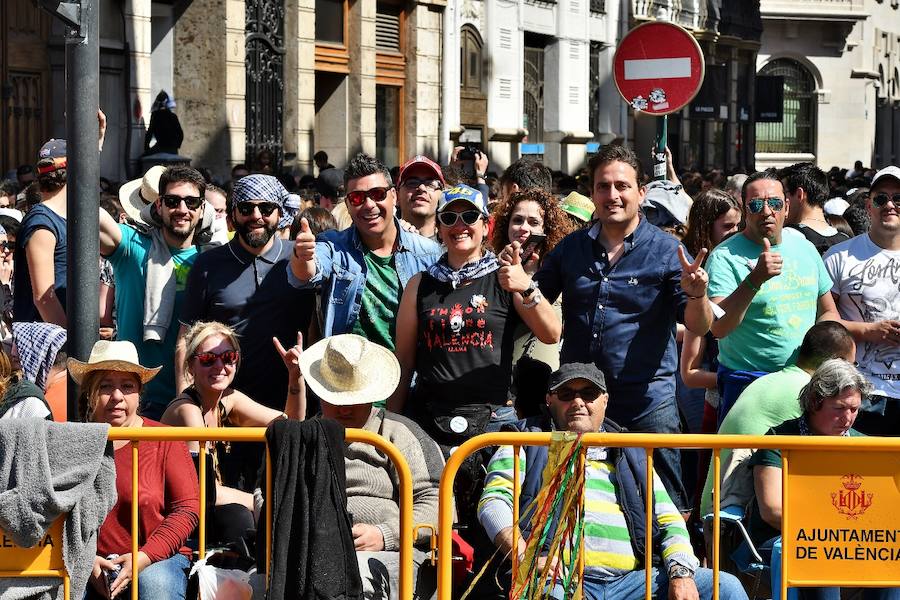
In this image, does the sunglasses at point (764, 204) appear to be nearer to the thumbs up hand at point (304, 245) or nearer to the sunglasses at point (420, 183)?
the sunglasses at point (420, 183)

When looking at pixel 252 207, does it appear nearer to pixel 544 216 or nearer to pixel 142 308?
pixel 142 308

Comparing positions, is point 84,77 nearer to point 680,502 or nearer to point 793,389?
point 680,502

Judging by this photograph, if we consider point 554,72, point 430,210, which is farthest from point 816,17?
point 430,210

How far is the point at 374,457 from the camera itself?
609 centimetres

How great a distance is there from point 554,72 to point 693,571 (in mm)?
25036

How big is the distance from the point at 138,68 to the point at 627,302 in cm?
1245

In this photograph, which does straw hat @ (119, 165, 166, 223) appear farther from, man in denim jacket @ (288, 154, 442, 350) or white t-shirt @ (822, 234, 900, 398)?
white t-shirt @ (822, 234, 900, 398)

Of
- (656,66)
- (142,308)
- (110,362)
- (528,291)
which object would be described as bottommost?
(110,362)

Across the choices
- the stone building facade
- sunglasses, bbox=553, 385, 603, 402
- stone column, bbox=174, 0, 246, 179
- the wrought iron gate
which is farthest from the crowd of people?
the stone building facade

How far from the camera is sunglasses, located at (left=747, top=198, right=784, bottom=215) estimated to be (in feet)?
24.7

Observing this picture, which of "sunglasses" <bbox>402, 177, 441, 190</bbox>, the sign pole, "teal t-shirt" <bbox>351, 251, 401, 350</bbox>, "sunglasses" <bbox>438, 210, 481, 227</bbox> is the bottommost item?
"teal t-shirt" <bbox>351, 251, 401, 350</bbox>

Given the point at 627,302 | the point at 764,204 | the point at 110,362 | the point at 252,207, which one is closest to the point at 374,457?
the point at 110,362

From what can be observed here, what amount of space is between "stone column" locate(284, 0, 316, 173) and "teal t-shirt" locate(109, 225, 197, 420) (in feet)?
43.7

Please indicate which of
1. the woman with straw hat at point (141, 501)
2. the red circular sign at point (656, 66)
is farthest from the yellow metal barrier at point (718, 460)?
the red circular sign at point (656, 66)
